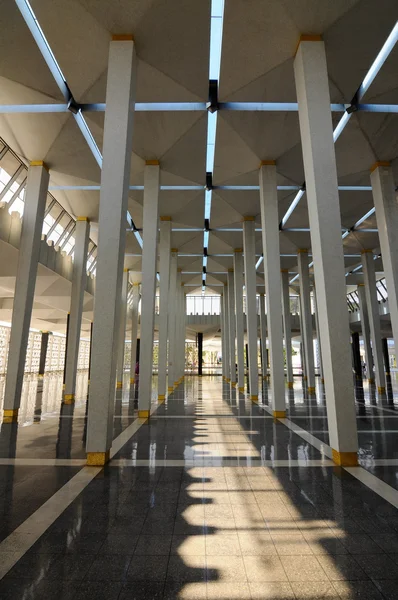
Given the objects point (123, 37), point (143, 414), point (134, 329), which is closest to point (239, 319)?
point (143, 414)

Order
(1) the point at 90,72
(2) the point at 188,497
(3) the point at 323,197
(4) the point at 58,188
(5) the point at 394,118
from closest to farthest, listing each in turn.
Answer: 1. (2) the point at 188,497
2. (3) the point at 323,197
3. (1) the point at 90,72
4. (5) the point at 394,118
5. (4) the point at 58,188

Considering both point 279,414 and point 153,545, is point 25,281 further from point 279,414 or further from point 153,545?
point 153,545

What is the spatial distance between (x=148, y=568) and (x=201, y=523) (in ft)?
3.63

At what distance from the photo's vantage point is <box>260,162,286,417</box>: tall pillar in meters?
12.2

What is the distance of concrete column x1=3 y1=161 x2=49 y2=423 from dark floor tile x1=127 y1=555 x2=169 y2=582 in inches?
408

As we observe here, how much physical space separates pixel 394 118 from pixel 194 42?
7134 mm

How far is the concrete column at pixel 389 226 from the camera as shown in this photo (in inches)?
519

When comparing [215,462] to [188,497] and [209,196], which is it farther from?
[209,196]

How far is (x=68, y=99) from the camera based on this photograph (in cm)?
1062

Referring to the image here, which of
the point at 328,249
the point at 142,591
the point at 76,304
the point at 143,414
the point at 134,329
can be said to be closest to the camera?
the point at 142,591

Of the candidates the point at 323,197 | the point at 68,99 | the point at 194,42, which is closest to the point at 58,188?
the point at 68,99

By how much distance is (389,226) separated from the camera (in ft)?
43.8

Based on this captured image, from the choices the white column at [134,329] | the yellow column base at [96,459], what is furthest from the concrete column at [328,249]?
the white column at [134,329]

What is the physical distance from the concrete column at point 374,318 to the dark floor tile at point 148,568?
72.0 feet
